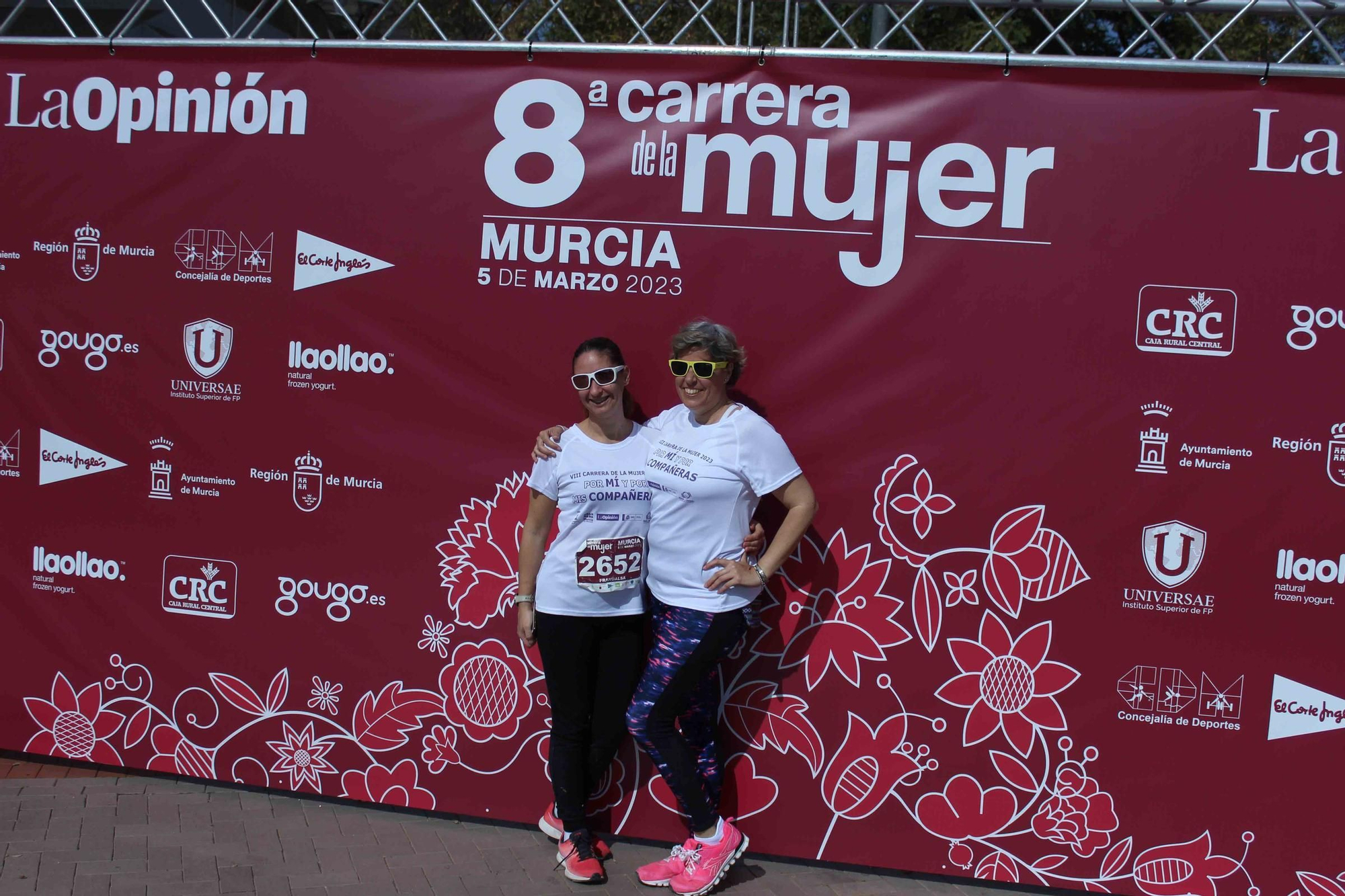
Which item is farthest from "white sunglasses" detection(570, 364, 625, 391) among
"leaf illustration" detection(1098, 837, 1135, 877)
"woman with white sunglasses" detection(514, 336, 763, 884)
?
"leaf illustration" detection(1098, 837, 1135, 877)

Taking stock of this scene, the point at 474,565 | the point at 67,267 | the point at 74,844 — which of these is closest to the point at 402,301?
the point at 474,565

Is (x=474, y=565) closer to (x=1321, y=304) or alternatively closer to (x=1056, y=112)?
(x=1056, y=112)

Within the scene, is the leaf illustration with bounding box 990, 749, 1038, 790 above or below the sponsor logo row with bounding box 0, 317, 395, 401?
below

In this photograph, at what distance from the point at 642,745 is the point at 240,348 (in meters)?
2.05

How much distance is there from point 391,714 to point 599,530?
1.17 m

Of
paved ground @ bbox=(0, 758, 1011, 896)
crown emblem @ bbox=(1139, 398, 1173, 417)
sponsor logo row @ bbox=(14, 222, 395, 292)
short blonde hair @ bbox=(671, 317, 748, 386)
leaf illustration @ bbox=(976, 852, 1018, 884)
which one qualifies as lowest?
paved ground @ bbox=(0, 758, 1011, 896)

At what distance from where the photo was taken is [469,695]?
13.6ft

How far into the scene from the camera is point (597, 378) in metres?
3.64

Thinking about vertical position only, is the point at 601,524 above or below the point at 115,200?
below

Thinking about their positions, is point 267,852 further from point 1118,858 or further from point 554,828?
point 1118,858

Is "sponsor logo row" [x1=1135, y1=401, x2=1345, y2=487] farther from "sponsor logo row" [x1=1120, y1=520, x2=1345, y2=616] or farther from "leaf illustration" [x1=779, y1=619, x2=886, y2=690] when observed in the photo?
"leaf illustration" [x1=779, y1=619, x2=886, y2=690]

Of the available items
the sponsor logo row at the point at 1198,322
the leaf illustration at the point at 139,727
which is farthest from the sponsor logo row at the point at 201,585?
the sponsor logo row at the point at 1198,322

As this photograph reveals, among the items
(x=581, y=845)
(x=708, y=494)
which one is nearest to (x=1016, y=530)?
(x=708, y=494)

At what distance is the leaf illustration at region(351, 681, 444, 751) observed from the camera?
4.17 meters
